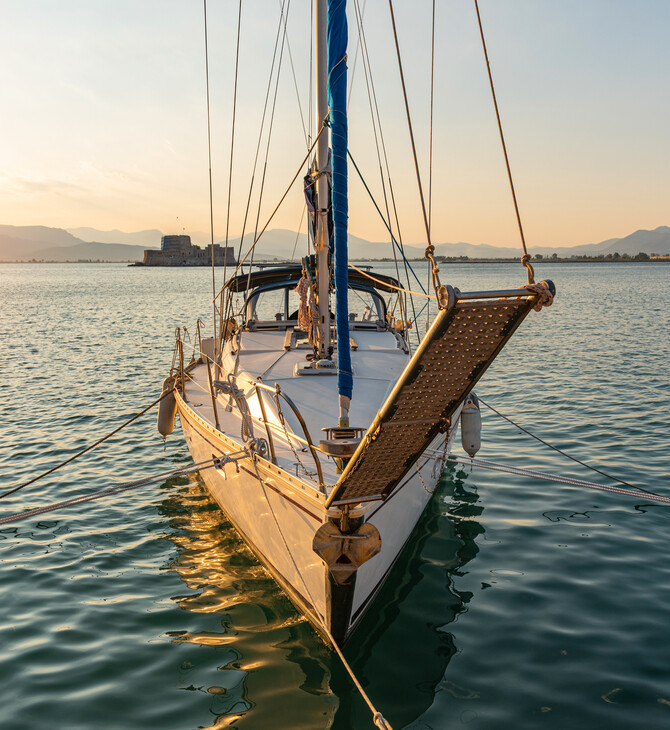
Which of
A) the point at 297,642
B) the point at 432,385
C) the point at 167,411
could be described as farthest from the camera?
the point at 167,411

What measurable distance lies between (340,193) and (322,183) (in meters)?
2.15

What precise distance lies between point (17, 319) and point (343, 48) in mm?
33646

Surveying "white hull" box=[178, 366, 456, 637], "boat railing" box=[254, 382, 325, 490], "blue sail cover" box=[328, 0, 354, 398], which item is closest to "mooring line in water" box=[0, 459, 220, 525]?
"white hull" box=[178, 366, 456, 637]

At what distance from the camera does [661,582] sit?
230 inches

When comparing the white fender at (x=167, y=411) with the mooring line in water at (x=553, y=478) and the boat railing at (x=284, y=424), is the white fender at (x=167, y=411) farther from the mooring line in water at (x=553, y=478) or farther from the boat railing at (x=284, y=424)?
the mooring line in water at (x=553, y=478)

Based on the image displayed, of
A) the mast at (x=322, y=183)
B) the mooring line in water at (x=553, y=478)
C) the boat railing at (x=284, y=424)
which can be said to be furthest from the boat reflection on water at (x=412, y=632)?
the mast at (x=322, y=183)

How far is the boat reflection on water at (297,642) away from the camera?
4.29 meters

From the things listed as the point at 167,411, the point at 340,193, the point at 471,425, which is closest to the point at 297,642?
the point at 340,193

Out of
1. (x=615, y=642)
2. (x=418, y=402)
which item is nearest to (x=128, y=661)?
(x=418, y=402)

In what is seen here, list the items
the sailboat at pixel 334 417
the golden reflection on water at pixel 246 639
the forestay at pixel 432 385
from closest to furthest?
1. the forestay at pixel 432 385
2. the sailboat at pixel 334 417
3. the golden reflection on water at pixel 246 639

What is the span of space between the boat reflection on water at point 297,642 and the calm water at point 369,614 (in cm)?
2

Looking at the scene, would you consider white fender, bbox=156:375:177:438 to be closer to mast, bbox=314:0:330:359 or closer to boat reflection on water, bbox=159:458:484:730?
boat reflection on water, bbox=159:458:484:730

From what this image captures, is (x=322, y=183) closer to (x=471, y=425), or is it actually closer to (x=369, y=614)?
(x=471, y=425)

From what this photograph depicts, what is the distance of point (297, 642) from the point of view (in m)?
4.99
